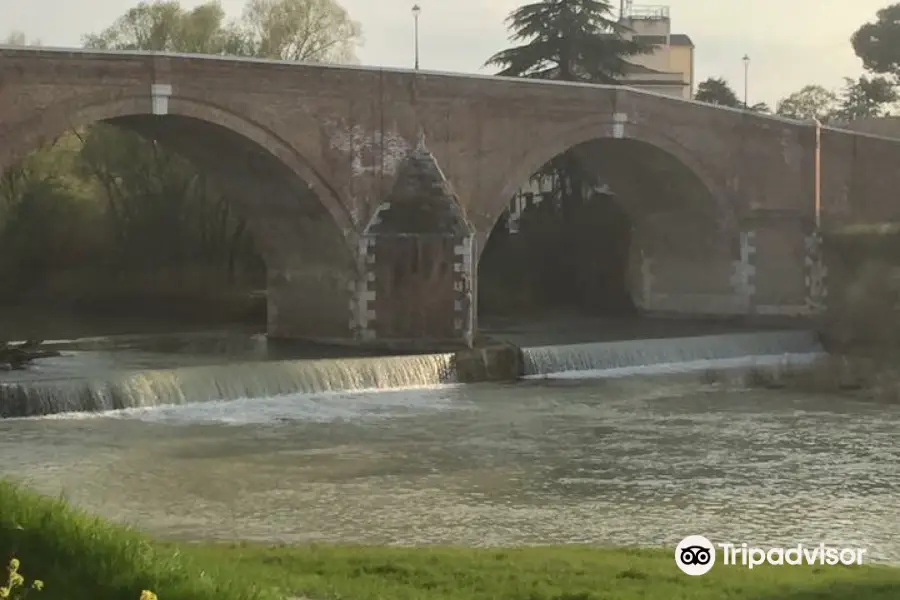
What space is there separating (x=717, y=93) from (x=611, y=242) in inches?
582

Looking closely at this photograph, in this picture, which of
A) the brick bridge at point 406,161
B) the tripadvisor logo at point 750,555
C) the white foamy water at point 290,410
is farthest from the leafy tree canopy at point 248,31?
the tripadvisor logo at point 750,555

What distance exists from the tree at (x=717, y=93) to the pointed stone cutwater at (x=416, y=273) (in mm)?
24361

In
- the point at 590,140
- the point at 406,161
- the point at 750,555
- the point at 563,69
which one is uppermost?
the point at 563,69

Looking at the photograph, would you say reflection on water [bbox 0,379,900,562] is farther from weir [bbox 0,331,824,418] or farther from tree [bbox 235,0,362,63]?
tree [bbox 235,0,362,63]

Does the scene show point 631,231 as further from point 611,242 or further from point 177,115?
point 177,115

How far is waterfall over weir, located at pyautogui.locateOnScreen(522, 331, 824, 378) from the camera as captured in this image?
1928 cm

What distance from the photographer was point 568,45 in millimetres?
30547

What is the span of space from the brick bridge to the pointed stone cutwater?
0.07 ft

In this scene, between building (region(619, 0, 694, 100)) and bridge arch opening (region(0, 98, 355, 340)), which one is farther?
building (region(619, 0, 694, 100))

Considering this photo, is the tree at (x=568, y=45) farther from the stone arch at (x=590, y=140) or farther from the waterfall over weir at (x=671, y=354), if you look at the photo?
the waterfall over weir at (x=671, y=354)

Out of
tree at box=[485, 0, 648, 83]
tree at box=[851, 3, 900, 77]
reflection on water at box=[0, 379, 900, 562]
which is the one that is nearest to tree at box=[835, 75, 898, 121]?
tree at box=[851, 3, 900, 77]

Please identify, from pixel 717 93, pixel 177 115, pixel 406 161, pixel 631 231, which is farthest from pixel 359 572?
pixel 717 93

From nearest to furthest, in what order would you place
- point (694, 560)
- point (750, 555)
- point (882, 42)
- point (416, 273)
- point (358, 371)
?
point (694, 560)
point (750, 555)
point (358, 371)
point (416, 273)
point (882, 42)

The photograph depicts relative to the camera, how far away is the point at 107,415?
14.6 m
